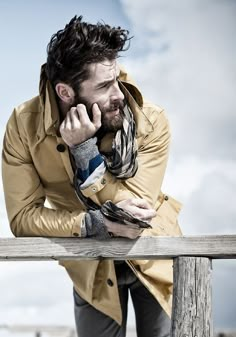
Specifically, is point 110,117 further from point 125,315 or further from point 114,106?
point 125,315

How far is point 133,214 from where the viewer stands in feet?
11.2

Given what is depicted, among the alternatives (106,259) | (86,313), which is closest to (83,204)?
(106,259)

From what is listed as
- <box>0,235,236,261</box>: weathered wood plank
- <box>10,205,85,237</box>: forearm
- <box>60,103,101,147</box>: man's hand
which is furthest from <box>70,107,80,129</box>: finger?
<box>0,235,236,261</box>: weathered wood plank

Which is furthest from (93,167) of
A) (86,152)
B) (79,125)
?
(79,125)

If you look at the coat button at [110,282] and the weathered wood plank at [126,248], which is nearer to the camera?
the weathered wood plank at [126,248]

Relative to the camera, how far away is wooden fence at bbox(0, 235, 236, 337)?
11.6ft

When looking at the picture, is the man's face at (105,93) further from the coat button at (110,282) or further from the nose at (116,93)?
the coat button at (110,282)

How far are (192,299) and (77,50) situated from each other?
1226 mm

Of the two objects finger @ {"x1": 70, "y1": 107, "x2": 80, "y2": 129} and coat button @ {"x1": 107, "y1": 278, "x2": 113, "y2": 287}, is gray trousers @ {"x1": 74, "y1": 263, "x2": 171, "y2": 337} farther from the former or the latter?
finger @ {"x1": 70, "y1": 107, "x2": 80, "y2": 129}

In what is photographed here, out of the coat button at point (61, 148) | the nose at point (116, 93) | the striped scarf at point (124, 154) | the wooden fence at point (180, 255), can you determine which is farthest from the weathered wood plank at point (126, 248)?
the nose at point (116, 93)

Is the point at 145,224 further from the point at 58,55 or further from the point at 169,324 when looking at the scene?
the point at 58,55

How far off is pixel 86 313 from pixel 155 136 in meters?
0.92

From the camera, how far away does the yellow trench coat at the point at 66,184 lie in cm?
365

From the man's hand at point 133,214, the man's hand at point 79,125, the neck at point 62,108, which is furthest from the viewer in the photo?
the neck at point 62,108
